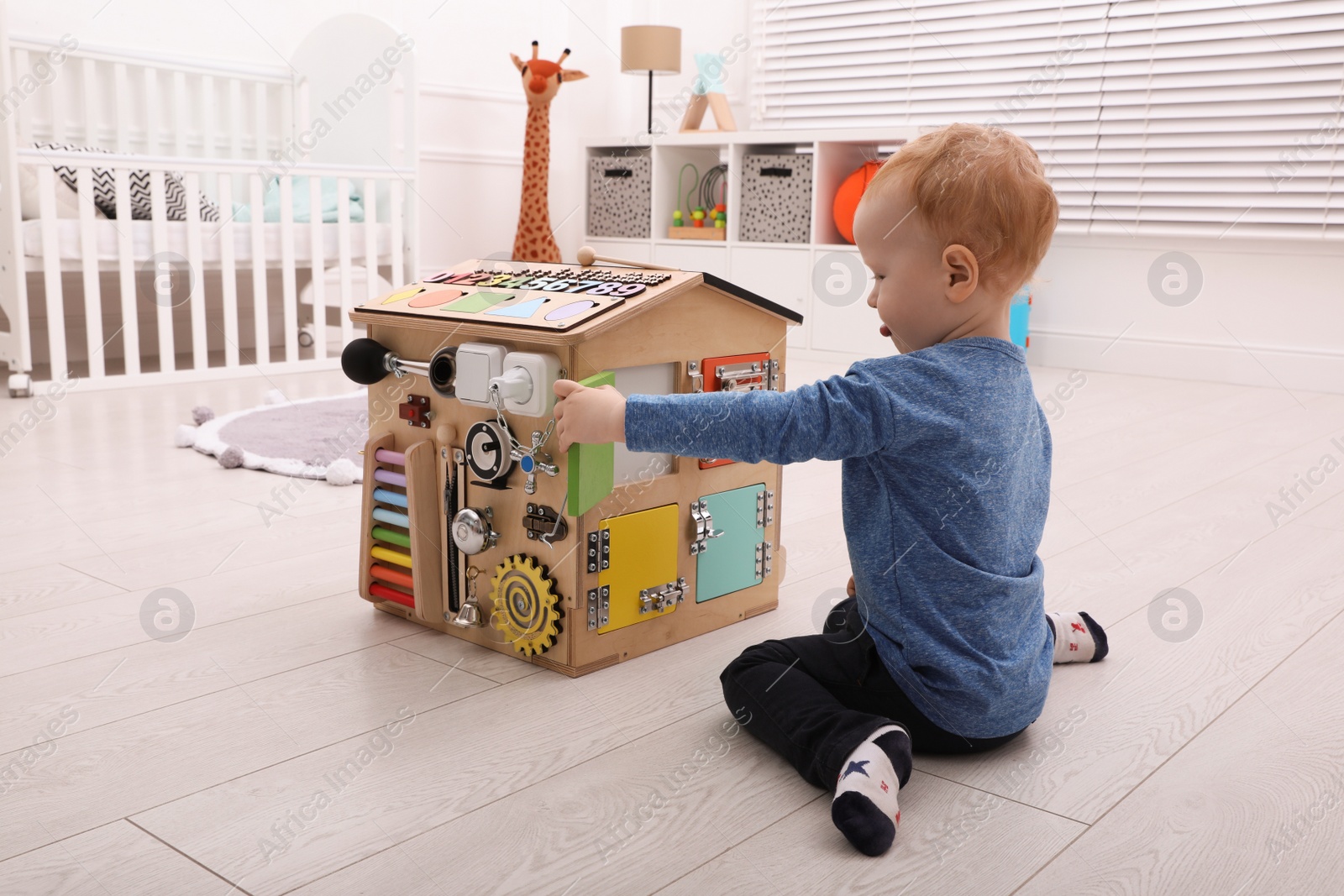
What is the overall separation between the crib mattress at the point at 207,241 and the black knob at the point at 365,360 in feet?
5.45

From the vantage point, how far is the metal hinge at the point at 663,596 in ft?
3.33

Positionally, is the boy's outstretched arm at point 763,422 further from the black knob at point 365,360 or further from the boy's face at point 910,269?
the black knob at point 365,360

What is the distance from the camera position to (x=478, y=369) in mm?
944

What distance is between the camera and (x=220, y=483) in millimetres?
1646

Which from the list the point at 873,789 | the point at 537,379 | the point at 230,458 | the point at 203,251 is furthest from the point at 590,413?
the point at 203,251

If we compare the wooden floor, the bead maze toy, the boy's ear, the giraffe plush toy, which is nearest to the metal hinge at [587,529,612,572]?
the wooden floor

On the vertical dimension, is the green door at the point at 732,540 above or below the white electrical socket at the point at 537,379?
below

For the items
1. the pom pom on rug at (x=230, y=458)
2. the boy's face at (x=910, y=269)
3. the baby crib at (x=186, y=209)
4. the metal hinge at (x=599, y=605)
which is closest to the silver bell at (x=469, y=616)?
the metal hinge at (x=599, y=605)

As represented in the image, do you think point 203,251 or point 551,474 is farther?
point 203,251

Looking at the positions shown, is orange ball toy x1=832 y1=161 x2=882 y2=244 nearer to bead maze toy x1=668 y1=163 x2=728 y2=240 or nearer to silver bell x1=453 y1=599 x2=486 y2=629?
bead maze toy x1=668 y1=163 x2=728 y2=240

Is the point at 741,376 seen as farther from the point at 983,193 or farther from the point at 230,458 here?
the point at 230,458

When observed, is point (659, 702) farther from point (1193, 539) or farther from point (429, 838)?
point (1193, 539)

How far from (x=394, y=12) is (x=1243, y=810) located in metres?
3.29

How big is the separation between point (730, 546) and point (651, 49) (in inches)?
104
